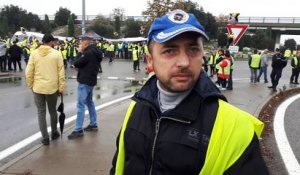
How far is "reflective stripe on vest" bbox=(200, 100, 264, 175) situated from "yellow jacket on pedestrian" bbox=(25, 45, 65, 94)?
17.5ft

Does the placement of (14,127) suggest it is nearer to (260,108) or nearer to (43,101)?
(43,101)

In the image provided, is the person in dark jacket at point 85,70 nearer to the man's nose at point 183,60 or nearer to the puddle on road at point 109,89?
the puddle on road at point 109,89

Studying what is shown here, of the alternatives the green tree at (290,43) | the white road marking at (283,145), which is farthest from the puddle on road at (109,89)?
the green tree at (290,43)

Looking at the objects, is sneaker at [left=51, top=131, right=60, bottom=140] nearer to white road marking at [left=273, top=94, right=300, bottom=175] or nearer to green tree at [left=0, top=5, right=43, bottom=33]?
white road marking at [left=273, top=94, right=300, bottom=175]

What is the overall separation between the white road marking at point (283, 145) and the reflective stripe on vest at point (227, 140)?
4.26 metres

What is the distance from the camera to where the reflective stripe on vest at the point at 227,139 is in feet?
5.58

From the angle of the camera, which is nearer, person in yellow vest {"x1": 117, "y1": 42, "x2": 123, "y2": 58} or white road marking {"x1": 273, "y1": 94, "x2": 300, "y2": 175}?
white road marking {"x1": 273, "y1": 94, "x2": 300, "y2": 175}

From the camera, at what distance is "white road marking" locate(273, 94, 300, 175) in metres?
5.82

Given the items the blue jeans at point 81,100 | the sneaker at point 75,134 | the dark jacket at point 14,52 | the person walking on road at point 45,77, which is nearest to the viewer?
the person walking on road at point 45,77

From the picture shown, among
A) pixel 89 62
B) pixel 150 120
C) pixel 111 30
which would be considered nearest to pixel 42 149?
pixel 89 62

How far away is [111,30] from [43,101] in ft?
187

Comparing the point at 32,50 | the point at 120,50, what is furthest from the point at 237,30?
the point at 120,50

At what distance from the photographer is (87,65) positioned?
7.37 meters

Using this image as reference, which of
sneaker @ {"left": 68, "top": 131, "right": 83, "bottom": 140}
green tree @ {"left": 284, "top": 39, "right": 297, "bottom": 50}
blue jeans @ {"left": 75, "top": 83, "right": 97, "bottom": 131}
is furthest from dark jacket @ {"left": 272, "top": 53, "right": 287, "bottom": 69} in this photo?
green tree @ {"left": 284, "top": 39, "right": 297, "bottom": 50}
